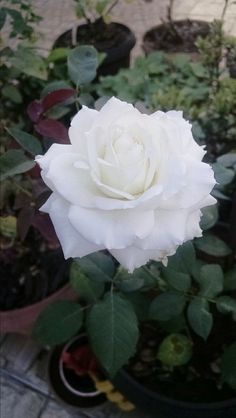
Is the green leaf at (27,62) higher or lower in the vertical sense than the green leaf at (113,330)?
higher

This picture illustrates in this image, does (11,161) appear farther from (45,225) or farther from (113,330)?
(113,330)

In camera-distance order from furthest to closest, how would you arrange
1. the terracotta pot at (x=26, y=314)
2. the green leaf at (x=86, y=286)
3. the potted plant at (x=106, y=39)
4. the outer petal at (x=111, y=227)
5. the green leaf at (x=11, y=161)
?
the potted plant at (x=106, y=39)
the terracotta pot at (x=26, y=314)
the green leaf at (x=86, y=286)
the green leaf at (x=11, y=161)
the outer petal at (x=111, y=227)

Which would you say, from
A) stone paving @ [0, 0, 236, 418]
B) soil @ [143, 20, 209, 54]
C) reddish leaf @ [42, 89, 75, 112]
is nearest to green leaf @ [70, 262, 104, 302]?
reddish leaf @ [42, 89, 75, 112]

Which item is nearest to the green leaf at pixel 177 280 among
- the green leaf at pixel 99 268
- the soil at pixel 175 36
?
the green leaf at pixel 99 268

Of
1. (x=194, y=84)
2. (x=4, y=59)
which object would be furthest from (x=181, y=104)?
(x=4, y=59)

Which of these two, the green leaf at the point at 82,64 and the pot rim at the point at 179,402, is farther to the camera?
the pot rim at the point at 179,402

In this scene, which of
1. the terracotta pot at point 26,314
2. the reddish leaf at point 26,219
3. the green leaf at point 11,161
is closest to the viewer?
the green leaf at point 11,161

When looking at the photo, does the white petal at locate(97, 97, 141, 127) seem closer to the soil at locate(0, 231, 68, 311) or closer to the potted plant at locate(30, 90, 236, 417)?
the potted plant at locate(30, 90, 236, 417)

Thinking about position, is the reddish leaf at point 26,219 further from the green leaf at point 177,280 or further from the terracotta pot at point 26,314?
the terracotta pot at point 26,314
